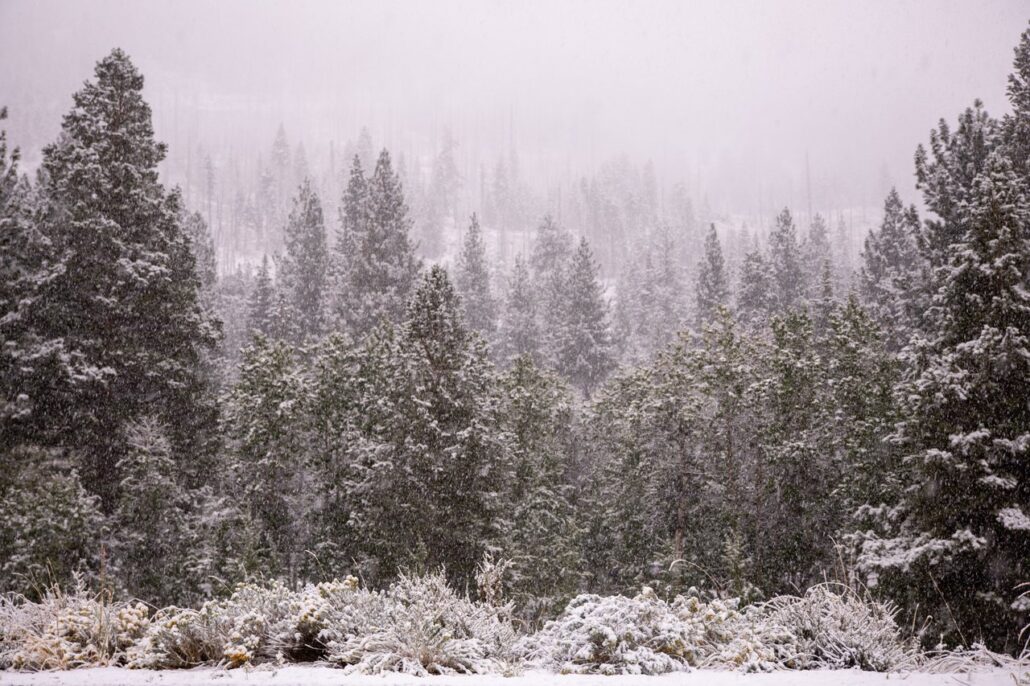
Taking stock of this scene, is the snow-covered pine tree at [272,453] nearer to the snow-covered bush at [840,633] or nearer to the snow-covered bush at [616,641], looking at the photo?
the snow-covered bush at [616,641]

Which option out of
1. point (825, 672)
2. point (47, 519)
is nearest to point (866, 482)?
point (825, 672)

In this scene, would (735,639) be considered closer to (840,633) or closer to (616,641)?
(840,633)

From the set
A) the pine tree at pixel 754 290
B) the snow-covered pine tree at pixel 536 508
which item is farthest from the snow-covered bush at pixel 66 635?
the pine tree at pixel 754 290

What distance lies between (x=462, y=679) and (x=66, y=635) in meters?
3.74

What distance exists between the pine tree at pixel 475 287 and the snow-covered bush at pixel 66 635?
171 ft

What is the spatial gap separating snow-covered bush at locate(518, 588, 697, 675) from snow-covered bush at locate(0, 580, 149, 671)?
3456 millimetres

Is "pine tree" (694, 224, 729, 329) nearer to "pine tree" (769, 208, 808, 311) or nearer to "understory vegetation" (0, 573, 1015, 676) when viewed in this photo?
"pine tree" (769, 208, 808, 311)

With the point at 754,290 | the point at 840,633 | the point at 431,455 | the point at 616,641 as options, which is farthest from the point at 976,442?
the point at 754,290

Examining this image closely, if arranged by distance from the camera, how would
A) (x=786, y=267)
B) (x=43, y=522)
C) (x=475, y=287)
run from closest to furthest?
(x=43, y=522)
(x=786, y=267)
(x=475, y=287)

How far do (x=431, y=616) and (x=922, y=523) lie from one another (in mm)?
12693

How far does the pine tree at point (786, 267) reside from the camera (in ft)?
186

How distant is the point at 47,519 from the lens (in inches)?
652

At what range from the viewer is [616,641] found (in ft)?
16.6

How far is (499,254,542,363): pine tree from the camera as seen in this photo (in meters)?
56.2
